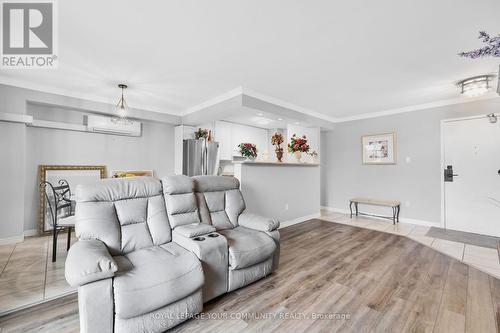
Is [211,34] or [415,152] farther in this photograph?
[415,152]

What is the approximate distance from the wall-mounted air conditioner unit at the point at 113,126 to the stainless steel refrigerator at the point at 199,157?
1.08 meters

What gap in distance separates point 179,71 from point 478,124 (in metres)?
5.23

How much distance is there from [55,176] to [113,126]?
4.28 feet

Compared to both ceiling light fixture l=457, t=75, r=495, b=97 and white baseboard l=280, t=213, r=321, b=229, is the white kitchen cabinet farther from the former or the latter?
ceiling light fixture l=457, t=75, r=495, b=97

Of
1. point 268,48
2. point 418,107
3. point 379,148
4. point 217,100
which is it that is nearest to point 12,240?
point 217,100

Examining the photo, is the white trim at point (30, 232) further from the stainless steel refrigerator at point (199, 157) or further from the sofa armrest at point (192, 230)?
the sofa armrest at point (192, 230)

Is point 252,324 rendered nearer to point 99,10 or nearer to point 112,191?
point 112,191

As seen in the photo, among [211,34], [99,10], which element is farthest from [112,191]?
[211,34]

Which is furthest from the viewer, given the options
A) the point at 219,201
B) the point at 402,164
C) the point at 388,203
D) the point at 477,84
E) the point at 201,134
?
the point at 201,134

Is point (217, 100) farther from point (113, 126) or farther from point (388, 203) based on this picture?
point (388, 203)

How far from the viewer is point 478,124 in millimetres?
3998

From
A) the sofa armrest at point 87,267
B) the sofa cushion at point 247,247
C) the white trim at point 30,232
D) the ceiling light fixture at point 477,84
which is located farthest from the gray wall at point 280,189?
the white trim at point 30,232

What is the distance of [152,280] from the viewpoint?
1.49 m

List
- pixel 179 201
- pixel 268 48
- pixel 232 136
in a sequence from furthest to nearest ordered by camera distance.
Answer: pixel 232 136 → pixel 268 48 → pixel 179 201
